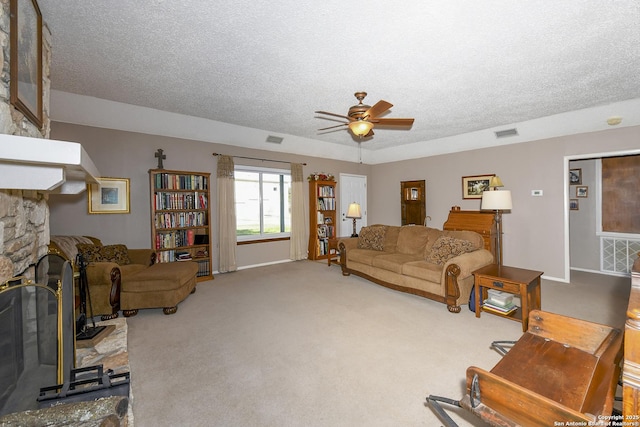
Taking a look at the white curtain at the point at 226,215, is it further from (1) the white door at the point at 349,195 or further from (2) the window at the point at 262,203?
(1) the white door at the point at 349,195

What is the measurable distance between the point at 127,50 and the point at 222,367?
3054 mm

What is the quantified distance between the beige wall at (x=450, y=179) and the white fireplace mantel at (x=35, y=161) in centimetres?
369

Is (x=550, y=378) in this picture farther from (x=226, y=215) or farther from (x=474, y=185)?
(x=474, y=185)

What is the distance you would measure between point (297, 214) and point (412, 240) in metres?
2.68

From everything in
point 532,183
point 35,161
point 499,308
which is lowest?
point 499,308

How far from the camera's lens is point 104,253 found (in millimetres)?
3627

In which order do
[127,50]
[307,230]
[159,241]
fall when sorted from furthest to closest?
[307,230] → [159,241] → [127,50]

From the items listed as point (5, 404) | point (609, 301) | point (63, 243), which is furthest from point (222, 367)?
point (609, 301)

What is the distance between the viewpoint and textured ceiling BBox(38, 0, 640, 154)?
2072 mm

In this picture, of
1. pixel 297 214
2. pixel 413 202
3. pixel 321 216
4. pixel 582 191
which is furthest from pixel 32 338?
pixel 582 191

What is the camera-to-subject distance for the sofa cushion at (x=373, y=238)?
5.10m

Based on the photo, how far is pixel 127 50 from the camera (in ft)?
8.63

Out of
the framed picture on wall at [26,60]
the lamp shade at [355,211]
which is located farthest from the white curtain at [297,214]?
the framed picture on wall at [26,60]

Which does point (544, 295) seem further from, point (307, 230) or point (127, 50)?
point (127, 50)
